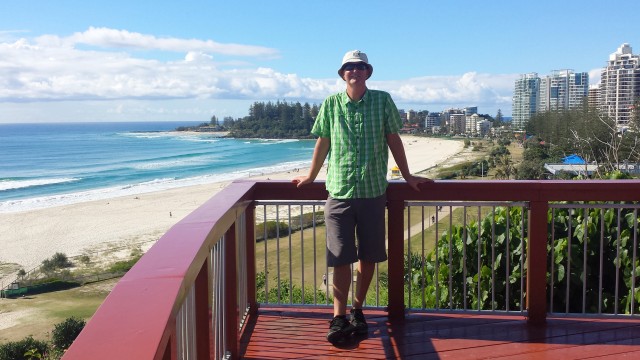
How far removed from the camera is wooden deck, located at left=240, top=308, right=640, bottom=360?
3.37 meters

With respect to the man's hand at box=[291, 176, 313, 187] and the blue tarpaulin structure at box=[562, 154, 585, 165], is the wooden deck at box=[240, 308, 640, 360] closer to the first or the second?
the man's hand at box=[291, 176, 313, 187]

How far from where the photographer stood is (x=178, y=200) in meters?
39.3

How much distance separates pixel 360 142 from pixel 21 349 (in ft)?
46.3

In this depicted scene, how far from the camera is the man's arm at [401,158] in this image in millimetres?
3496

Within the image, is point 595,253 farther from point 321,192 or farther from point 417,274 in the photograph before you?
point 321,192

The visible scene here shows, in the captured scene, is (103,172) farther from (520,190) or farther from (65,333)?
(520,190)

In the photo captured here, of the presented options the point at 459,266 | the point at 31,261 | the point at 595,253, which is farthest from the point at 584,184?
the point at 31,261

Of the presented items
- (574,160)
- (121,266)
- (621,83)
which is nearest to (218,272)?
(121,266)

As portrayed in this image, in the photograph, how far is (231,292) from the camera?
3.21 metres

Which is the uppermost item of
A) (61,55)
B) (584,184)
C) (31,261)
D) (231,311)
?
(61,55)

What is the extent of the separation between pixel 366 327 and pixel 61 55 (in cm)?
11823

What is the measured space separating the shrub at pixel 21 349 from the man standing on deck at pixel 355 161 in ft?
41.5

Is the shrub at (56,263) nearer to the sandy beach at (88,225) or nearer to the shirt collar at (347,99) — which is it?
the sandy beach at (88,225)

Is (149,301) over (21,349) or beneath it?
over
